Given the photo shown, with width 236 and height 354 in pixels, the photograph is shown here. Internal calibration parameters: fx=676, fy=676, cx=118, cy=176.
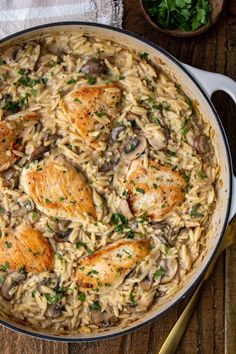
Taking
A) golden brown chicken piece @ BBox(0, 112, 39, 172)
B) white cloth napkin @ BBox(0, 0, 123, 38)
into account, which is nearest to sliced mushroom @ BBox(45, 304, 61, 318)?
golden brown chicken piece @ BBox(0, 112, 39, 172)

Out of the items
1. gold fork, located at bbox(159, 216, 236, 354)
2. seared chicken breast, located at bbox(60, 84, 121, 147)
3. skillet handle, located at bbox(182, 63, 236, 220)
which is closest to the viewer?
skillet handle, located at bbox(182, 63, 236, 220)

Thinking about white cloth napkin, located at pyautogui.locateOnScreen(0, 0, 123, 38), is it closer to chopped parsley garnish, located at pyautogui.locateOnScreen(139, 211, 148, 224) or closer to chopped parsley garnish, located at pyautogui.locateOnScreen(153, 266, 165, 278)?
chopped parsley garnish, located at pyautogui.locateOnScreen(139, 211, 148, 224)

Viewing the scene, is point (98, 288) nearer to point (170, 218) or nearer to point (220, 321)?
point (170, 218)

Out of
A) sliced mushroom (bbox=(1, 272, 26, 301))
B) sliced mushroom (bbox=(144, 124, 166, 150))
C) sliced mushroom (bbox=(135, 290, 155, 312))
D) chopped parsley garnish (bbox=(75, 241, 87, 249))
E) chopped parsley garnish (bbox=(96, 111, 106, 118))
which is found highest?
chopped parsley garnish (bbox=(96, 111, 106, 118))

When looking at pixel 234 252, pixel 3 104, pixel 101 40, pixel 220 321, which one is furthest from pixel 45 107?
pixel 220 321

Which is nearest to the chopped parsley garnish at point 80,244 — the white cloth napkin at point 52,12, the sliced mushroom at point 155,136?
the sliced mushroom at point 155,136
